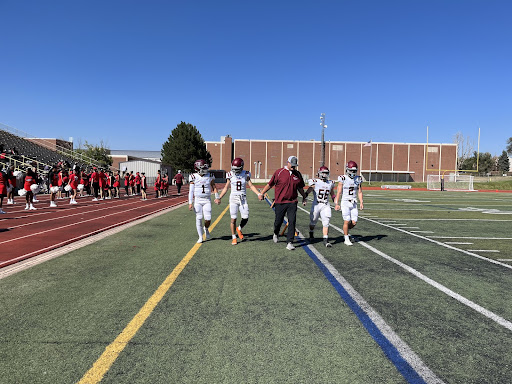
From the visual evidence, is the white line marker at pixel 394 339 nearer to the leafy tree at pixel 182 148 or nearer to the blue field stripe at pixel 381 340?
the blue field stripe at pixel 381 340

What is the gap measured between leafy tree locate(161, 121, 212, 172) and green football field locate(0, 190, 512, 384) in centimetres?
5979

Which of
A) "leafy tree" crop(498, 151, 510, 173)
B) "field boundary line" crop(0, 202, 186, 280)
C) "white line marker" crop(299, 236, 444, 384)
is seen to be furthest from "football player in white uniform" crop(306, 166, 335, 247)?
"leafy tree" crop(498, 151, 510, 173)

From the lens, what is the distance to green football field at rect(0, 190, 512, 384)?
8.70 feet

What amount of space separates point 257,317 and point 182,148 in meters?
63.4

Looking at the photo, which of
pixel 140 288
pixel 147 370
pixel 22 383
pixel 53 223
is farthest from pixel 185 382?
pixel 53 223

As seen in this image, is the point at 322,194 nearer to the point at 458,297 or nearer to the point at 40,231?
the point at 458,297

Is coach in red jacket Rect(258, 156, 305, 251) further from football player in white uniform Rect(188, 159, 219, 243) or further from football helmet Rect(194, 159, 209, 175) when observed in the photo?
football helmet Rect(194, 159, 209, 175)

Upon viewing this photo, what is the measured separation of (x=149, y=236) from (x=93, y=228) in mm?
2289

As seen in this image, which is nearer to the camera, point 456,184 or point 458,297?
point 458,297

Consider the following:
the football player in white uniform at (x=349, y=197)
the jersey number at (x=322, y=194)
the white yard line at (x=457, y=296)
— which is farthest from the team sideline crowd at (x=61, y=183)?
the white yard line at (x=457, y=296)

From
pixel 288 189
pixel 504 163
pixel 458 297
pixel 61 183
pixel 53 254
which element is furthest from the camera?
pixel 504 163

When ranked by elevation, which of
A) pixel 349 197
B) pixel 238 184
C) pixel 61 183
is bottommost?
pixel 61 183

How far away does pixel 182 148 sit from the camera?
212 feet

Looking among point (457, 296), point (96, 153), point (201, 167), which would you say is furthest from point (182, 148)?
point (457, 296)
